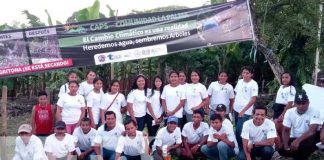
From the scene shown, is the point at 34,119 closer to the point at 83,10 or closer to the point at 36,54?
the point at 36,54

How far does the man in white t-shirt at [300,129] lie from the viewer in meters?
6.55

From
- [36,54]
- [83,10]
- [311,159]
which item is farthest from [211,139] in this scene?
[83,10]

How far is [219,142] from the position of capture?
6.81 m

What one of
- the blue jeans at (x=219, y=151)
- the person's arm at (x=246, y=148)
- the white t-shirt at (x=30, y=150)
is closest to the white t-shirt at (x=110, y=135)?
the white t-shirt at (x=30, y=150)

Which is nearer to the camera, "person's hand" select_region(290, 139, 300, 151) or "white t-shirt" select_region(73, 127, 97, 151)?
"person's hand" select_region(290, 139, 300, 151)

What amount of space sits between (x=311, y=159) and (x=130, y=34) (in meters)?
3.79

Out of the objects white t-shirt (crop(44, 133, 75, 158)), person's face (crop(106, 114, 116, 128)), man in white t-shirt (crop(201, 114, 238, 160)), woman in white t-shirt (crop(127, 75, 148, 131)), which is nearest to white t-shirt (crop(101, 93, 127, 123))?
woman in white t-shirt (crop(127, 75, 148, 131))

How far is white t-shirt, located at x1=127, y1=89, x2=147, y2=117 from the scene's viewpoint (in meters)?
Answer: 7.45

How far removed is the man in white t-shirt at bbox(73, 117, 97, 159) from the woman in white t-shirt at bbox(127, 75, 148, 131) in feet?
2.41

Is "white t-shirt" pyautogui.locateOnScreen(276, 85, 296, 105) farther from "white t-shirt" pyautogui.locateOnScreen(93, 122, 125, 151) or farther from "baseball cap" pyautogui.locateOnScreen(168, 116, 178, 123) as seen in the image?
"white t-shirt" pyautogui.locateOnScreen(93, 122, 125, 151)

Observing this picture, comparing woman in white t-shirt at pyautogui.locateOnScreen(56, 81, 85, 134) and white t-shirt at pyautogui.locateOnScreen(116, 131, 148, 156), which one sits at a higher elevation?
woman in white t-shirt at pyautogui.locateOnScreen(56, 81, 85, 134)

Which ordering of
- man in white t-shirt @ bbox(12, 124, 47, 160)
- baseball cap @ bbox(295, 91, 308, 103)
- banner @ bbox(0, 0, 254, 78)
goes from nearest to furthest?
man in white t-shirt @ bbox(12, 124, 47, 160)
baseball cap @ bbox(295, 91, 308, 103)
banner @ bbox(0, 0, 254, 78)

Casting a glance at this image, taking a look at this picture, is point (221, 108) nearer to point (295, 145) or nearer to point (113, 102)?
point (295, 145)

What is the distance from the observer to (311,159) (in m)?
7.04
